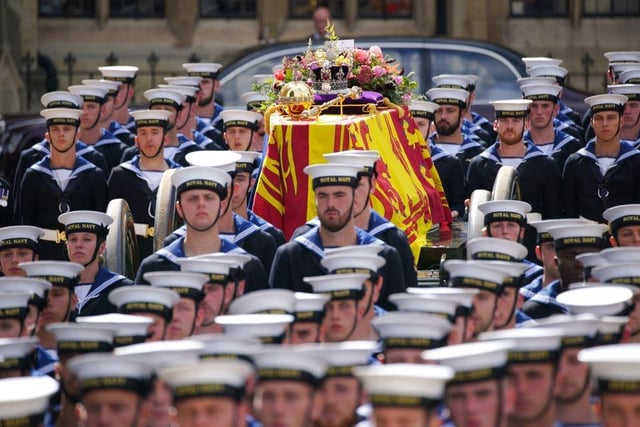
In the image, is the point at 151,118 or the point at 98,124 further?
the point at 98,124

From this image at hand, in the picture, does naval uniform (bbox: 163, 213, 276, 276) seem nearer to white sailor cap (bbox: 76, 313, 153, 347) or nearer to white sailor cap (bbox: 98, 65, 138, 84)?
white sailor cap (bbox: 76, 313, 153, 347)

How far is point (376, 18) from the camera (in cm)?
2548

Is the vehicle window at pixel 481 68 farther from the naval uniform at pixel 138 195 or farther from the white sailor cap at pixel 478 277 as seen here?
the white sailor cap at pixel 478 277

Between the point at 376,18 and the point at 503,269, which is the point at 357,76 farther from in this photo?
the point at 376,18

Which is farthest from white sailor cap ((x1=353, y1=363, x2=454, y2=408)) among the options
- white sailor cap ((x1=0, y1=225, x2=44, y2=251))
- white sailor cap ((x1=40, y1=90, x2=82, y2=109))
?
white sailor cap ((x1=40, y1=90, x2=82, y2=109))

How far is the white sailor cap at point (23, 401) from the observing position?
7957mm

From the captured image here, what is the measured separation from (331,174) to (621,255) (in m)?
1.99

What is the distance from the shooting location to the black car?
1953cm

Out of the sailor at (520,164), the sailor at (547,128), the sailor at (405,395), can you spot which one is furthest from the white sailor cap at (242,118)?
the sailor at (405,395)

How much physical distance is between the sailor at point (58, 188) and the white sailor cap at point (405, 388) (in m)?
7.30

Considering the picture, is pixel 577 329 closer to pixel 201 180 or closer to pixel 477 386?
pixel 477 386

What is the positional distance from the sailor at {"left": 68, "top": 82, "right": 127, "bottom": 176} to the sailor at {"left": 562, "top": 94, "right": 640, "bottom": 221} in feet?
13.0

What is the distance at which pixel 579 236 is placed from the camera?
35.9 feet

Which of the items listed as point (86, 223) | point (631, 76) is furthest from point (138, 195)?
point (631, 76)
